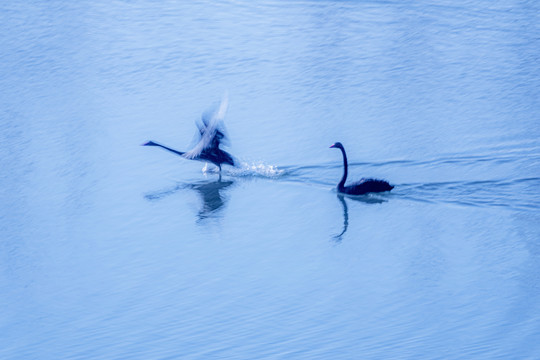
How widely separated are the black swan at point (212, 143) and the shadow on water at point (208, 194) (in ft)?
0.51

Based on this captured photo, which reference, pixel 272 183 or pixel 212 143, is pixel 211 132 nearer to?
pixel 212 143

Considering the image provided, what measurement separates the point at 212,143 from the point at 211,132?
9 centimetres

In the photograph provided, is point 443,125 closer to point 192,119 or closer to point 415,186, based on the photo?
point 415,186

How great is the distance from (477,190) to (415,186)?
1.30ft

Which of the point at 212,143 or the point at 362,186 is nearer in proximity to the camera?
the point at 362,186

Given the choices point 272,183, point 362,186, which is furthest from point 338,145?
point 272,183

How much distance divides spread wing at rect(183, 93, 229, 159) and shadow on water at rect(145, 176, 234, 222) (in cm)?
24

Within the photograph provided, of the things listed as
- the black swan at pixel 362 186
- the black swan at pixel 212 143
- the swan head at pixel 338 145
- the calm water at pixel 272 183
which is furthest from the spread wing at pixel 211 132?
the black swan at pixel 362 186

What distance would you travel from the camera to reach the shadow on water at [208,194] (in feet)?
20.7

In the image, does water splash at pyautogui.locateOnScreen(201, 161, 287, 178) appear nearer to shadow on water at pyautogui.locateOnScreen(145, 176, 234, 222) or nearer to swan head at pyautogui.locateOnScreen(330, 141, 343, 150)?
shadow on water at pyautogui.locateOnScreen(145, 176, 234, 222)

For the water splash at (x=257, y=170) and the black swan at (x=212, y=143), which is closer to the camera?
the water splash at (x=257, y=170)

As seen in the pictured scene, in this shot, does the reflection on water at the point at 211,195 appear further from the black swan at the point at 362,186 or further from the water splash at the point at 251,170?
the black swan at the point at 362,186

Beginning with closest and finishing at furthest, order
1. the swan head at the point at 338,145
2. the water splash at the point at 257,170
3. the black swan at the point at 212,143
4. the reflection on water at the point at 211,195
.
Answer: the reflection on water at the point at 211,195, the swan head at the point at 338,145, the water splash at the point at 257,170, the black swan at the point at 212,143

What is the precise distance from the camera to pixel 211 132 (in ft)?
22.8
